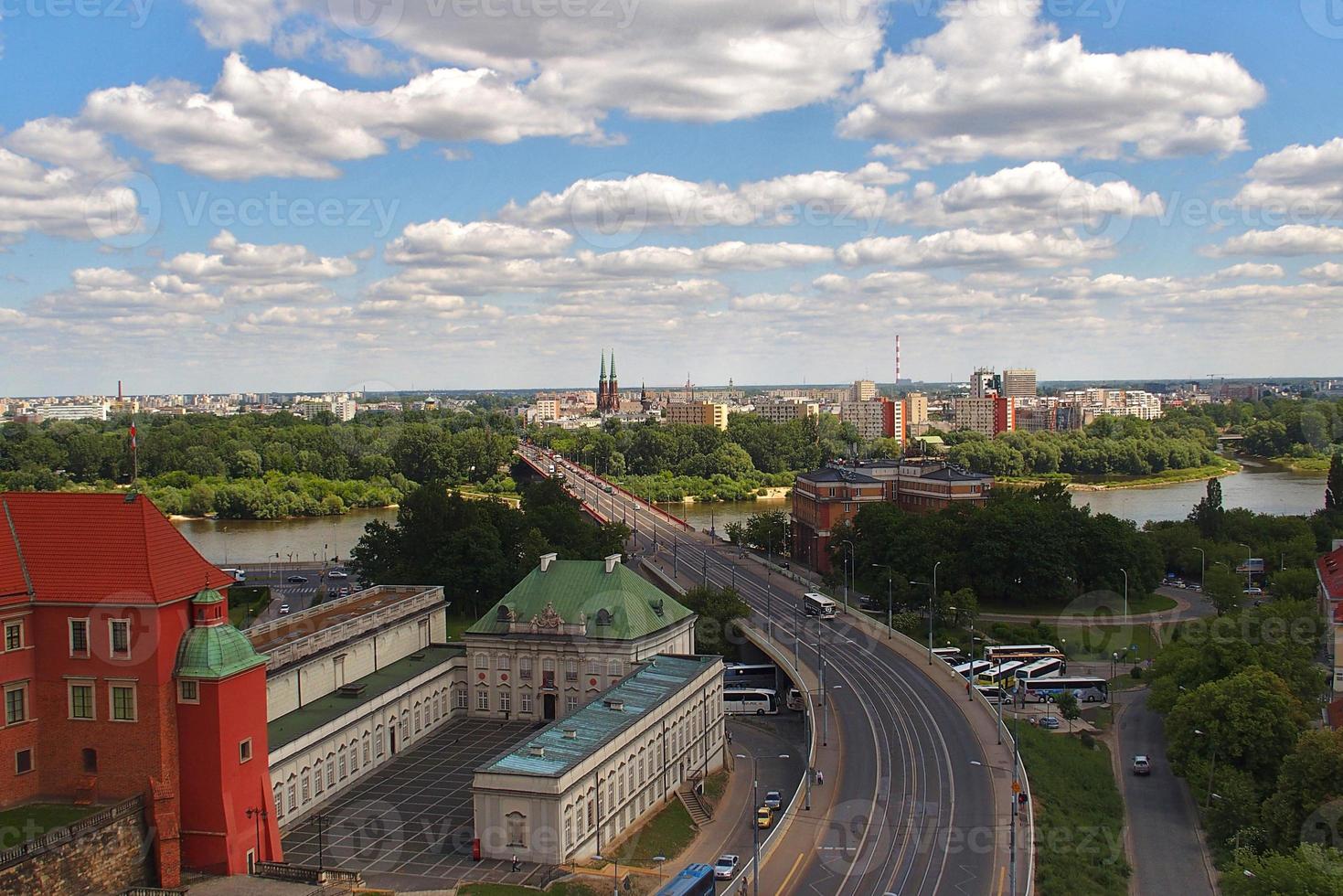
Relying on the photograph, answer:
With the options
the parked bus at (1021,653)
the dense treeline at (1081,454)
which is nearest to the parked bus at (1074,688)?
the parked bus at (1021,653)

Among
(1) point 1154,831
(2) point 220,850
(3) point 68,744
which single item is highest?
(3) point 68,744

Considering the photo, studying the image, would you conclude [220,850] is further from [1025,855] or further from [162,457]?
Answer: [162,457]

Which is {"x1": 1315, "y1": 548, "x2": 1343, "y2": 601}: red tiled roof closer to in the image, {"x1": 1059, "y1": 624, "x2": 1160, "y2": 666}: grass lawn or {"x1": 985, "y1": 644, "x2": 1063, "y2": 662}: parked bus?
{"x1": 1059, "y1": 624, "x2": 1160, "y2": 666}: grass lawn

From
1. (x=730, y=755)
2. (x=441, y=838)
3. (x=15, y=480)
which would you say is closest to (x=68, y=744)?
(x=441, y=838)

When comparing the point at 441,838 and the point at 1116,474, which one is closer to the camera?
the point at 441,838

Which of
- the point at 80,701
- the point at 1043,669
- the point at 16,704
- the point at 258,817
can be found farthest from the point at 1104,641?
the point at 16,704

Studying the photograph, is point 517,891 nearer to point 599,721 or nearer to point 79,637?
point 599,721

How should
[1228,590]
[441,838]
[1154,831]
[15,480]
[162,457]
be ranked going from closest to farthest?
[441,838] < [1154,831] < [1228,590] < [15,480] < [162,457]
